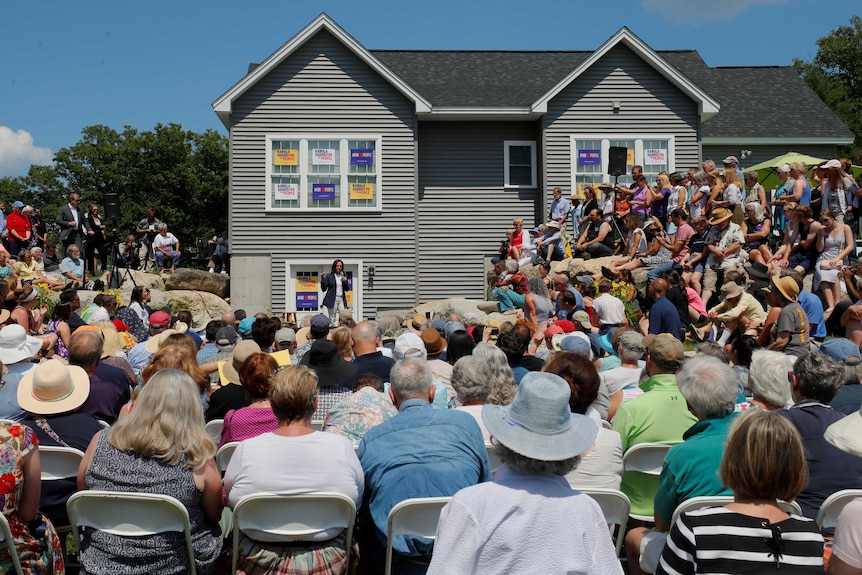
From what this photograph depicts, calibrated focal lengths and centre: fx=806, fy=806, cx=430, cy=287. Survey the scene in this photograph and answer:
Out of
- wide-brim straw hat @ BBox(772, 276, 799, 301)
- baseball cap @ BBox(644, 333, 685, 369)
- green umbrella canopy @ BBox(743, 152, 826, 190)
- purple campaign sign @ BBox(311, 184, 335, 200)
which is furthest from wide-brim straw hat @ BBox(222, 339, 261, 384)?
green umbrella canopy @ BBox(743, 152, 826, 190)

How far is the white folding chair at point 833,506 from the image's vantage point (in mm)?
3684

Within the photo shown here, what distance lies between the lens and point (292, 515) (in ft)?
12.7

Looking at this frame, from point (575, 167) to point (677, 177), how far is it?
A: 4.14 metres

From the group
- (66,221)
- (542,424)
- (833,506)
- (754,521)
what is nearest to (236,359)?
(542,424)

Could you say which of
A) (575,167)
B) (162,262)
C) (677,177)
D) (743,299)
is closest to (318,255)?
(162,262)

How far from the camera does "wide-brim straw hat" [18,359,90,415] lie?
4.83 m

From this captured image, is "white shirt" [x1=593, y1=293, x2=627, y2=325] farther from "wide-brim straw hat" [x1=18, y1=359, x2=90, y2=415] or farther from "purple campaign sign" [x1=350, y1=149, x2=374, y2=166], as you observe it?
"purple campaign sign" [x1=350, y1=149, x2=374, y2=166]

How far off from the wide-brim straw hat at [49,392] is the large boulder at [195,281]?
1659 cm

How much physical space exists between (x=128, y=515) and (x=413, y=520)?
1.33 metres

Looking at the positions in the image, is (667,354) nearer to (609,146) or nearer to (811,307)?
(811,307)

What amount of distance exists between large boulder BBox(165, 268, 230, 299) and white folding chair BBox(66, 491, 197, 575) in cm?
1794

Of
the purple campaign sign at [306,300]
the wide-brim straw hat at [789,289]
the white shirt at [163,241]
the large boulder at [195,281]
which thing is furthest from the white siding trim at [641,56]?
the wide-brim straw hat at [789,289]

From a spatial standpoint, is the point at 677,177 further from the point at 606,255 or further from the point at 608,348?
the point at 608,348

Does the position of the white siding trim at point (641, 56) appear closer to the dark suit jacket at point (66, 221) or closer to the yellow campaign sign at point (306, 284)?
the yellow campaign sign at point (306, 284)
